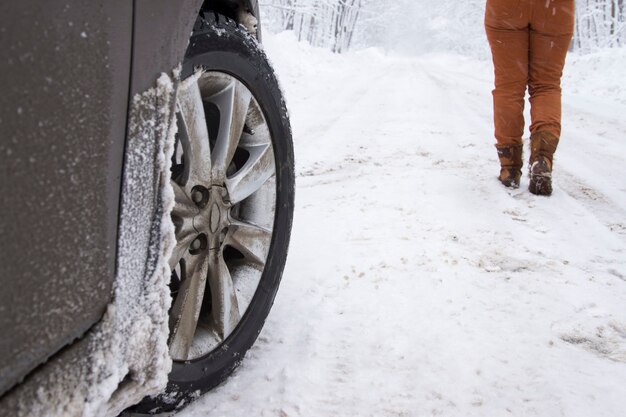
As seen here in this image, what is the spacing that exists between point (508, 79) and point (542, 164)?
2.30 ft

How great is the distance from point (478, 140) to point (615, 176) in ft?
5.17

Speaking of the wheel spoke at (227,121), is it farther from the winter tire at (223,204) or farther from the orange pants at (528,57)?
the orange pants at (528,57)

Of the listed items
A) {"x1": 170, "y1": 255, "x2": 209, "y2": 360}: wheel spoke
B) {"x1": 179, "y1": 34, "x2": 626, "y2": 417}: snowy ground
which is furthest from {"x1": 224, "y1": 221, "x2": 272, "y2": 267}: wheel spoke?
{"x1": 179, "y1": 34, "x2": 626, "y2": 417}: snowy ground

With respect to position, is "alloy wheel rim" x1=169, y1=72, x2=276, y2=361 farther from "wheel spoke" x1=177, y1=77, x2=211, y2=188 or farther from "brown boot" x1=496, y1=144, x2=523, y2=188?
"brown boot" x1=496, y1=144, x2=523, y2=188

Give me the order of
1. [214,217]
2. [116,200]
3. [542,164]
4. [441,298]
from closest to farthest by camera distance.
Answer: [116,200] → [214,217] → [441,298] → [542,164]

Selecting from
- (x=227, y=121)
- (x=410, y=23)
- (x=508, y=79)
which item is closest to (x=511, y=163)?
(x=508, y=79)

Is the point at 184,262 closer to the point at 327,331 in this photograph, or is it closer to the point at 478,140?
the point at 327,331

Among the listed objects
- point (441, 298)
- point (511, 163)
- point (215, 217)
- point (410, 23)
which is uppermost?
point (410, 23)

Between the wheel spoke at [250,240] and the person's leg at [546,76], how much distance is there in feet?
8.41

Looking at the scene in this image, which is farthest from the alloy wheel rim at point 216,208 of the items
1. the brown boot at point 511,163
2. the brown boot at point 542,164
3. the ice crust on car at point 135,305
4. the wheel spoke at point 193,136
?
the brown boot at point 511,163

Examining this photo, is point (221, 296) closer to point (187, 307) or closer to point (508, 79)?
point (187, 307)

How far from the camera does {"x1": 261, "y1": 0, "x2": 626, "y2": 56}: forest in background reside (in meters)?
28.6

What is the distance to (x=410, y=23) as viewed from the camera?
7300cm

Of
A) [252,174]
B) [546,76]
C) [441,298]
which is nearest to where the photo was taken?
[252,174]
